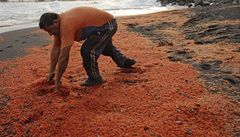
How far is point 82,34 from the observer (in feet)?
18.6

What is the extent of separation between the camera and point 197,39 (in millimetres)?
10086

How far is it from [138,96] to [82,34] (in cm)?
124

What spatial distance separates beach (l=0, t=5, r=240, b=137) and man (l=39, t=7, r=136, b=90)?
15.1 inches

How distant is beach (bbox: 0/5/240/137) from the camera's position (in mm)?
4617

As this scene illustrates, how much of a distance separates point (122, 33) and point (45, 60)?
3.84 m

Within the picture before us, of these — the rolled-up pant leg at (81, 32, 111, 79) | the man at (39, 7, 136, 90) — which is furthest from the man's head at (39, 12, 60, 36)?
the rolled-up pant leg at (81, 32, 111, 79)

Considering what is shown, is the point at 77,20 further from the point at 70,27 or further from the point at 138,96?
the point at 138,96

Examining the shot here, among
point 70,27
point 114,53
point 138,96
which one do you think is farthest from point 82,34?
point 138,96

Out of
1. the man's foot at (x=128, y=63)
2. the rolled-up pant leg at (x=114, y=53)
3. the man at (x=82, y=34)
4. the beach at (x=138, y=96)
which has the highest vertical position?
the man at (x=82, y=34)

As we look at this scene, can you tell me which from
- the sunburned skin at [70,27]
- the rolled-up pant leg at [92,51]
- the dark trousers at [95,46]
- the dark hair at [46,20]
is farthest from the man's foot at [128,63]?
the dark hair at [46,20]

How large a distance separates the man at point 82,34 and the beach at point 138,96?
0.38 m

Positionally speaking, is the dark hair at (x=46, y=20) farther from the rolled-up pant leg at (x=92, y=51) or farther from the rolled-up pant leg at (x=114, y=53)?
the rolled-up pant leg at (x=114, y=53)

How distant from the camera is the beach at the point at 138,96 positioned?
4617mm

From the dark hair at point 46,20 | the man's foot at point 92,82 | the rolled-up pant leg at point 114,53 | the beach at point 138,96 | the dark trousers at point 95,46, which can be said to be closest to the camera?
the beach at point 138,96
